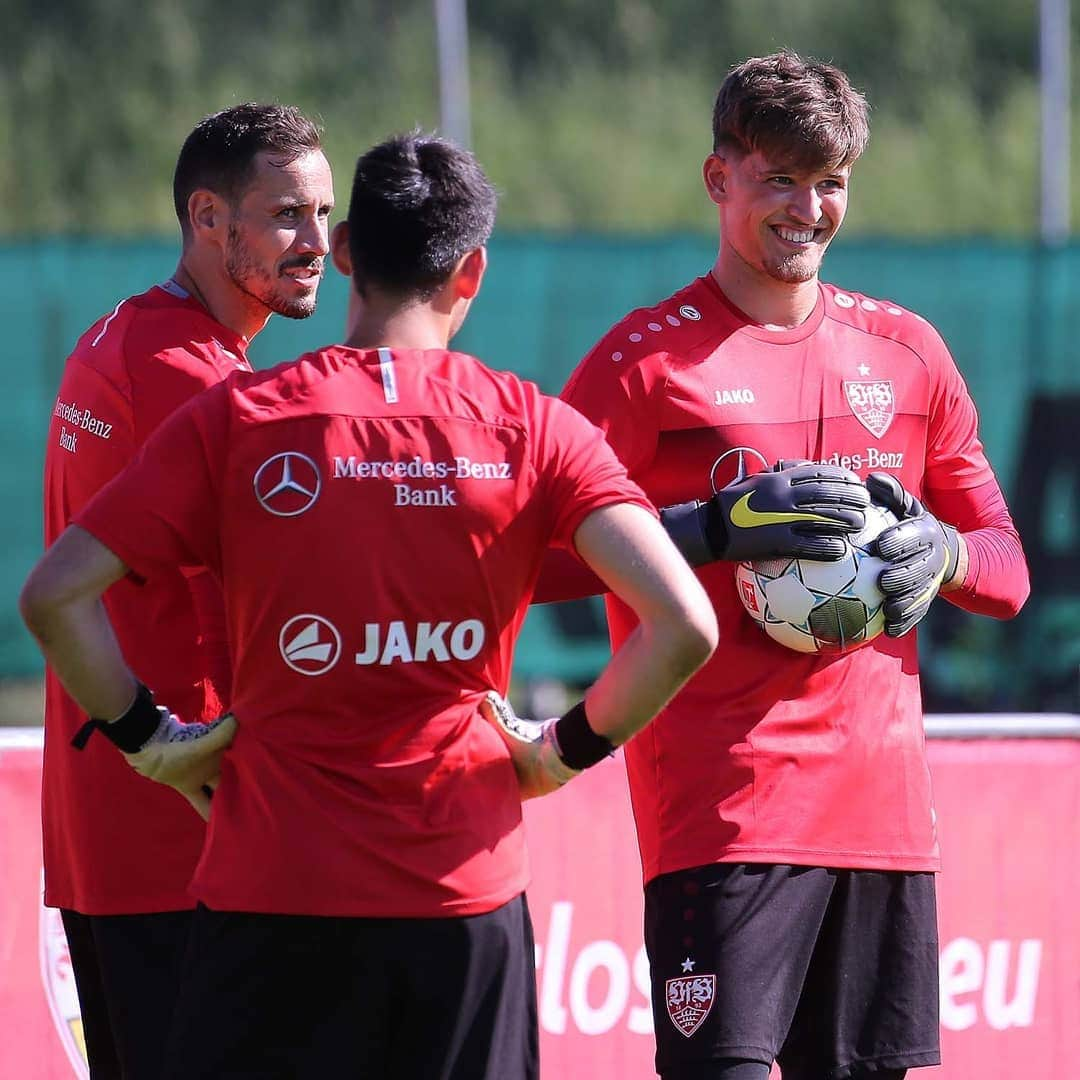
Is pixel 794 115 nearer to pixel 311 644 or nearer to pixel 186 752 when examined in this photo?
pixel 311 644

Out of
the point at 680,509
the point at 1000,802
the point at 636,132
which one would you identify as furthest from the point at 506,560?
the point at 636,132

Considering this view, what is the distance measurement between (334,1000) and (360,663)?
516 millimetres

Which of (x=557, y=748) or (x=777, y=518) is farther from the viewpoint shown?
(x=777, y=518)

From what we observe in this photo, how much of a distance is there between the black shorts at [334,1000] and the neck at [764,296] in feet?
5.09

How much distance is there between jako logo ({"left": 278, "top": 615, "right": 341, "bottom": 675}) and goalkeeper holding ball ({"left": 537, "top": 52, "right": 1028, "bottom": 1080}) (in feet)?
2.87

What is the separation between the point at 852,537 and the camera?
3.43 m

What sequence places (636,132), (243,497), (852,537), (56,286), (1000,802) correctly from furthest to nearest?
(636,132)
(56,286)
(1000,802)
(852,537)
(243,497)

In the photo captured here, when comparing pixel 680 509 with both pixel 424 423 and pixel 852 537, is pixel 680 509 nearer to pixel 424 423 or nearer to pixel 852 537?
pixel 852 537

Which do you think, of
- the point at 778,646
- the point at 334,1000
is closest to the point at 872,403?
the point at 778,646

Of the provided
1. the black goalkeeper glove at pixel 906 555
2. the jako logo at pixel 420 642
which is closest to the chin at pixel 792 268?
the black goalkeeper glove at pixel 906 555

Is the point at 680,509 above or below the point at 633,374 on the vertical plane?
below

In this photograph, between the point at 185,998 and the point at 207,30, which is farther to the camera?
the point at 207,30

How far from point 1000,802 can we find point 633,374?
201 centimetres

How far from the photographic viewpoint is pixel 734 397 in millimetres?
3668
